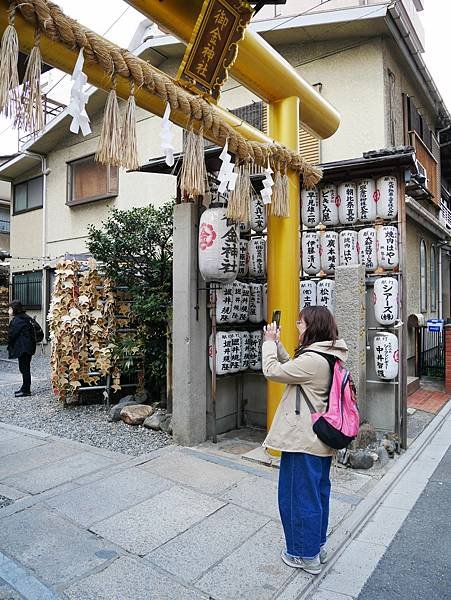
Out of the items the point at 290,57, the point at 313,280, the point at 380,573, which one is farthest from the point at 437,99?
the point at 380,573

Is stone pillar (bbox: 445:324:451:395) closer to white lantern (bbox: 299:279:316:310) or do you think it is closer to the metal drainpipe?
white lantern (bbox: 299:279:316:310)

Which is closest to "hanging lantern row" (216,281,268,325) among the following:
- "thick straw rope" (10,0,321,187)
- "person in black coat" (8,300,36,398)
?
"thick straw rope" (10,0,321,187)

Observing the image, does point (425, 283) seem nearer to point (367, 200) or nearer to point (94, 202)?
point (367, 200)

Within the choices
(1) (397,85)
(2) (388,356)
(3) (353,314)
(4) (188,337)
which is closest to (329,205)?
(3) (353,314)

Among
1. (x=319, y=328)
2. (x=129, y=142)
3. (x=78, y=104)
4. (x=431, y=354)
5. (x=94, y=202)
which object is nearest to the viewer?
(x=78, y=104)

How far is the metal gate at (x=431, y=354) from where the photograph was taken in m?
12.4

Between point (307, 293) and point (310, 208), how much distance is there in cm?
132

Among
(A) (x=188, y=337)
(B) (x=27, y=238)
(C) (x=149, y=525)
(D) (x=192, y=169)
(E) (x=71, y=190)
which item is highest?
(E) (x=71, y=190)

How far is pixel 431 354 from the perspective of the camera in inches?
511

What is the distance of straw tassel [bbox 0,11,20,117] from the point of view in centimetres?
297

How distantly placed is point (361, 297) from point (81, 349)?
5029mm

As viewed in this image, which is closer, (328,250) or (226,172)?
(226,172)

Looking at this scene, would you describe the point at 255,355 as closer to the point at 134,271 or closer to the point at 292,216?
the point at 292,216

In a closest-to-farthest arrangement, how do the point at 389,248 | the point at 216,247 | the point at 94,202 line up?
the point at 216,247 < the point at 389,248 < the point at 94,202
